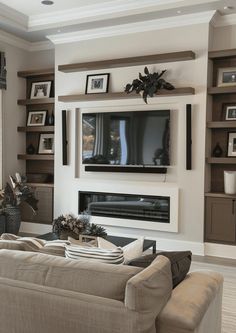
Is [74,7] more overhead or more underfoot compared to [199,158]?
more overhead

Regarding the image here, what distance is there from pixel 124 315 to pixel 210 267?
10.2ft

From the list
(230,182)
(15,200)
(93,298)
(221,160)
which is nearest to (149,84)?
(221,160)

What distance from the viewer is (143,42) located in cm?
532

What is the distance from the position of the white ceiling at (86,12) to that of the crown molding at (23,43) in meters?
0.18

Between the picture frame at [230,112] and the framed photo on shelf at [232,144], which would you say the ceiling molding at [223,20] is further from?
the framed photo on shelf at [232,144]

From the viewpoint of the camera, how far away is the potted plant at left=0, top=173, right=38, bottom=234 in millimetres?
5660

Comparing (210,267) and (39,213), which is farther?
(39,213)

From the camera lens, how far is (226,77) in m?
5.01

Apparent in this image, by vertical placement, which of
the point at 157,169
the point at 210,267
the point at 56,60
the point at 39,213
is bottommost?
the point at 210,267

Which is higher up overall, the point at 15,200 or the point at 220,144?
the point at 220,144

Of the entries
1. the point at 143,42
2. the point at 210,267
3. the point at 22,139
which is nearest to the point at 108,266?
the point at 210,267

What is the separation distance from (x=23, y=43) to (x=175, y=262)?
209 inches

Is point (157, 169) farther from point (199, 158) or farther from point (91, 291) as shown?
point (91, 291)

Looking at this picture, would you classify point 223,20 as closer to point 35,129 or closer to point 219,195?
point 219,195
